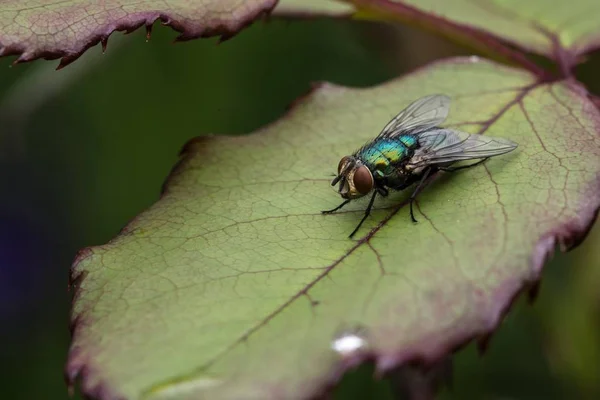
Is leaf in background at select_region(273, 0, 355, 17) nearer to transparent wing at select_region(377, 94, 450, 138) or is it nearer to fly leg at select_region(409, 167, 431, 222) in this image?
transparent wing at select_region(377, 94, 450, 138)

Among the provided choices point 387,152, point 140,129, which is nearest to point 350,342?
point 387,152

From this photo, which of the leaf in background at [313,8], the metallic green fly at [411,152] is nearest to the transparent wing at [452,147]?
the metallic green fly at [411,152]

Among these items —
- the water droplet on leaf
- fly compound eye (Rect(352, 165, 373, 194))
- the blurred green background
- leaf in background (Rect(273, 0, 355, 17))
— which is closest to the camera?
the water droplet on leaf

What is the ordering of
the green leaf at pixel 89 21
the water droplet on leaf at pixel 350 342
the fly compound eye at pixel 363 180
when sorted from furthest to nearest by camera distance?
the fly compound eye at pixel 363 180 → the green leaf at pixel 89 21 → the water droplet on leaf at pixel 350 342

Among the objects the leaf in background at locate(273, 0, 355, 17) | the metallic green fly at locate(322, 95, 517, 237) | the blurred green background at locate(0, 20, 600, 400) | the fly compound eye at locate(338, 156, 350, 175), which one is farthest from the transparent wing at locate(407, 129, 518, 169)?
the blurred green background at locate(0, 20, 600, 400)

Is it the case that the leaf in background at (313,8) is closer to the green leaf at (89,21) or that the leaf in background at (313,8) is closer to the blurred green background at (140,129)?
the green leaf at (89,21)

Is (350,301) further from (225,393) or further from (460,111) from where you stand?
(460,111)
